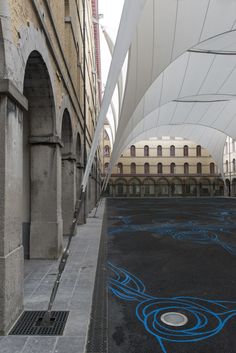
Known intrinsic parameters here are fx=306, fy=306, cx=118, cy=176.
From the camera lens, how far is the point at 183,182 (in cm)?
6041

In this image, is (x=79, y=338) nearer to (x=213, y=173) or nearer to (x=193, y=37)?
(x=193, y=37)

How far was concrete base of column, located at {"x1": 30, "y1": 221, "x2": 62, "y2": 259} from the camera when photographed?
27.4 feet

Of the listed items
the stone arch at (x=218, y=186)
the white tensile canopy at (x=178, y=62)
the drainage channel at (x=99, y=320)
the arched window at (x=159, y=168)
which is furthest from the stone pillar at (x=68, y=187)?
the stone arch at (x=218, y=186)

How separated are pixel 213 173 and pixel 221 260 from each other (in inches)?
2176

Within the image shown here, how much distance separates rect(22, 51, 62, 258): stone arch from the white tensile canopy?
2.99m

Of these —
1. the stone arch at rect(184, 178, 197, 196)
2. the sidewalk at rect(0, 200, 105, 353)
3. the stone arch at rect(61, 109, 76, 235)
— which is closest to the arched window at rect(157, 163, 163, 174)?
the stone arch at rect(184, 178, 197, 196)

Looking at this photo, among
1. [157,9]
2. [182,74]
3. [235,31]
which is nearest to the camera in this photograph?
[157,9]

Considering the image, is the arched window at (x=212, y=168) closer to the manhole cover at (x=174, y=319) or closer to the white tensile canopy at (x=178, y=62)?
the white tensile canopy at (x=178, y=62)

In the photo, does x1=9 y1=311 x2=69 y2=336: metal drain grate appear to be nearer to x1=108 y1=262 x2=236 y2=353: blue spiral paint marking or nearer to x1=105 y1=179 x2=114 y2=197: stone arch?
x1=108 y1=262 x2=236 y2=353: blue spiral paint marking

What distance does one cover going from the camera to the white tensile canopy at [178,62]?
13609 millimetres

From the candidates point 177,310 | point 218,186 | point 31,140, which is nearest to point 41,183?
point 31,140

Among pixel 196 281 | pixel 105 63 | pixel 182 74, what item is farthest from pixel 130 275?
pixel 105 63

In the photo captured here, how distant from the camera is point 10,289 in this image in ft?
14.3

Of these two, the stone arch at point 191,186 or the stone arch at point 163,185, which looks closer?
the stone arch at point 163,185
